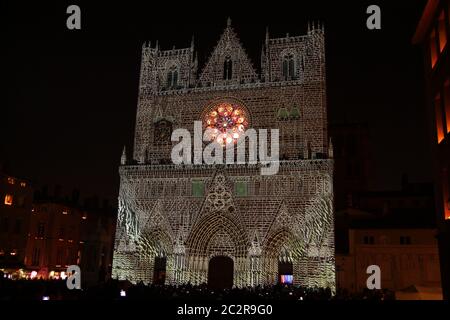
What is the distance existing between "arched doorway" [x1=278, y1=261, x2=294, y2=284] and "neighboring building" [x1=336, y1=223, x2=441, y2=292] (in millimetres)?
5253

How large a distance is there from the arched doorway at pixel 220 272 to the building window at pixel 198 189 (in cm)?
455

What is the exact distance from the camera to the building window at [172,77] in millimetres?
37491

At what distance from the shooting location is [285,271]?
3188 centimetres

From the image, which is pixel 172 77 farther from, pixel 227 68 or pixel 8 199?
pixel 8 199

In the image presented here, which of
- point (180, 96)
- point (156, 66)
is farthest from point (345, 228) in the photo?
point (156, 66)

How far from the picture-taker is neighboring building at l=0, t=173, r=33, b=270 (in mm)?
39875

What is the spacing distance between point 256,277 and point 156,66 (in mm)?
18183

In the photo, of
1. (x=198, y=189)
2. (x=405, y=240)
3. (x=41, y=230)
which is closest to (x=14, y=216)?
(x=41, y=230)

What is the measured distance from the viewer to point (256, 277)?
102 feet

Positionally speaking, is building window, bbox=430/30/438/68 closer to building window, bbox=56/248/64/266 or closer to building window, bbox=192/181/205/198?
building window, bbox=192/181/205/198

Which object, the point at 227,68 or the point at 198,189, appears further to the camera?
the point at 227,68

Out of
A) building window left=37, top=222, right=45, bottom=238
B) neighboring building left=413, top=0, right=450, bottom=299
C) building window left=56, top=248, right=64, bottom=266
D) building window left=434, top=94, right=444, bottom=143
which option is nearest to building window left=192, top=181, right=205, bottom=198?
neighboring building left=413, top=0, right=450, bottom=299

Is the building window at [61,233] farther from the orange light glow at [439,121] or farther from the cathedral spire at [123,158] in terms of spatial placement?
the orange light glow at [439,121]

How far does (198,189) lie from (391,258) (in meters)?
14.9
